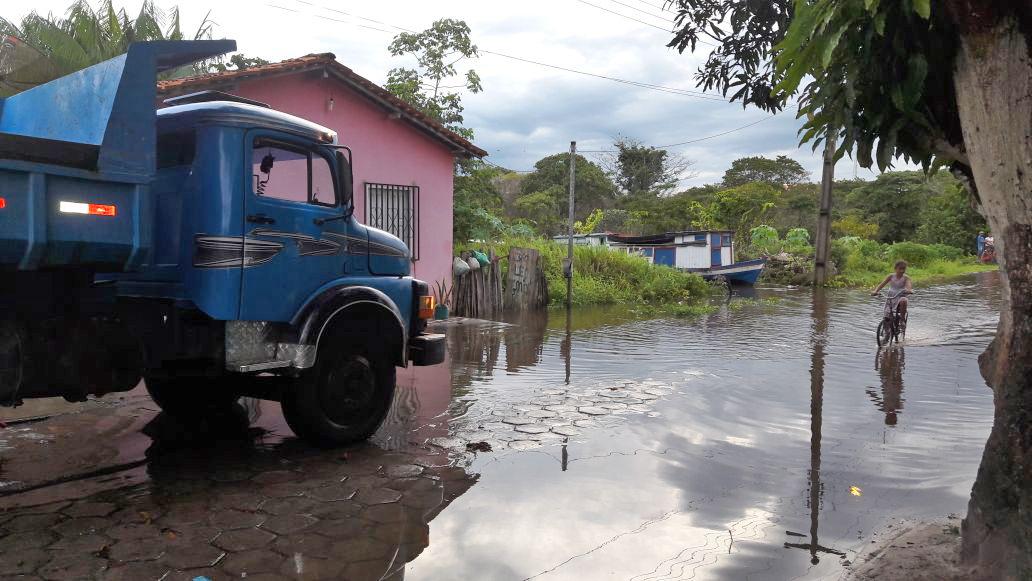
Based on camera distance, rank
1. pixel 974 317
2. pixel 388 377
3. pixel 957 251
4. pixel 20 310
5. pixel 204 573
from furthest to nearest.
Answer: pixel 957 251 → pixel 974 317 → pixel 388 377 → pixel 20 310 → pixel 204 573

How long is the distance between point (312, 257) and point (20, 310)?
1985mm

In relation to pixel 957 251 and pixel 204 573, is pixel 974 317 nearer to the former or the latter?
pixel 204 573

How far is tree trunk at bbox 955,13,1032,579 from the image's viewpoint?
3.03 metres

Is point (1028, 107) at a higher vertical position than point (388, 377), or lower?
higher

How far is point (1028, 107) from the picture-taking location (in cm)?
303

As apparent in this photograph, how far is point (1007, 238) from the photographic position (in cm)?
313

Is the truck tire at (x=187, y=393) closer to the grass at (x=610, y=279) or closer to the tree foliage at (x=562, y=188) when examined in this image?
the grass at (x=610, y=279)

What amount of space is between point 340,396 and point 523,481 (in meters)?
1.75

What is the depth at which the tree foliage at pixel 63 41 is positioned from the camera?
13.4m

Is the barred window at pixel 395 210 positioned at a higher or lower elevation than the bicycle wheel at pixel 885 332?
higher

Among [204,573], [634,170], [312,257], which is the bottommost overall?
[204,573]

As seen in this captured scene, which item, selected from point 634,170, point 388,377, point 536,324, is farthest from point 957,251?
point 388,377

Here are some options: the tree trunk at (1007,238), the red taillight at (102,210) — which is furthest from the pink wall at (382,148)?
the tree trunk at (1007,238)

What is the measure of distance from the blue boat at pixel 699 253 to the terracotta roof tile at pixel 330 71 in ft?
45.2
